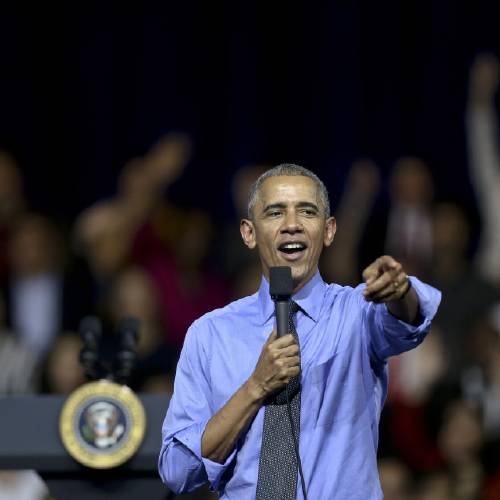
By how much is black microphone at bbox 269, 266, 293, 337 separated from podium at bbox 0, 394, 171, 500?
983 millimetres

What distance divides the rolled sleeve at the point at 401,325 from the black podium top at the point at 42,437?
922 millimetres

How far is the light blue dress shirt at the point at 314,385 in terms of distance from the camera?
2.41 meters

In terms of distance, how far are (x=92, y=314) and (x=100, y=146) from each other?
4.66 ft

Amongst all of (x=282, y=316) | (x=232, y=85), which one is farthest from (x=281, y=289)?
(x=232, y=85)

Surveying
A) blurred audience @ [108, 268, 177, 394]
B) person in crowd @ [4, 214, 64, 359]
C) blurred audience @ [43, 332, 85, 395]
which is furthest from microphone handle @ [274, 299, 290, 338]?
person in crowd @ [4, 214, 64, 359]

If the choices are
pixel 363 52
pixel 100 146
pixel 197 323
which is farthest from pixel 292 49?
pixel 197 323

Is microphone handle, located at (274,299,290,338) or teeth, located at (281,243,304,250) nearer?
microphone handle, located at (274,299,290,338)

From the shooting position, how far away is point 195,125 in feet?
22.5

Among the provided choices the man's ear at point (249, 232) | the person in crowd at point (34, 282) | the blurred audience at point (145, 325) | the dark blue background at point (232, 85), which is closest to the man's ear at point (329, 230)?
the man's ear at point (249, 232)

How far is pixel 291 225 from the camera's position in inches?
97.0

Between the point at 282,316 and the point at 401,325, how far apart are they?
0.22 meters

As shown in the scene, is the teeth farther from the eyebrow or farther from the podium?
the podium

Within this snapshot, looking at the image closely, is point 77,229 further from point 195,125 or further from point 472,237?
point 472,237

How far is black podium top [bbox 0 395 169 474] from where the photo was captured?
3.16 metres
